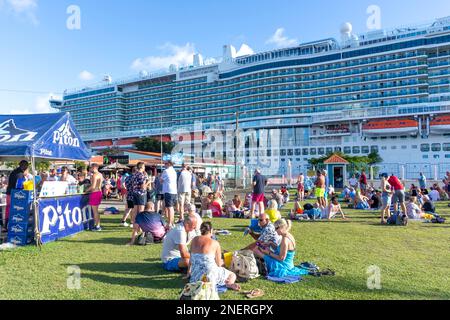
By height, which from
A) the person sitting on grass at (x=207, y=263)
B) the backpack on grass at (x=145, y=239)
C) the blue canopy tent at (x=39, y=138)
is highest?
the blue canopy tent at (x=39, y=138)

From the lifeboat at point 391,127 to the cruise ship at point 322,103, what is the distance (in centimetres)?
14

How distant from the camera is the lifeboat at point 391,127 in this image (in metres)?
51.2

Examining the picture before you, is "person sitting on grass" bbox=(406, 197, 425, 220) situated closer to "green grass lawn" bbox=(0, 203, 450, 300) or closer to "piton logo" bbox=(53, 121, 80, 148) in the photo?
"green grass lawn" bbox=(0, 203, 450, 300)

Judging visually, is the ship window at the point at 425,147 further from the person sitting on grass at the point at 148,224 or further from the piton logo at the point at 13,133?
the piton logo at the point at 13,133

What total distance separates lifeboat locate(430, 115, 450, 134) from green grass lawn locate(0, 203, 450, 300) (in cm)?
4996

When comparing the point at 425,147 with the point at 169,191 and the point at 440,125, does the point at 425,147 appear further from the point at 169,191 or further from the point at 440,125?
the point at 169,191

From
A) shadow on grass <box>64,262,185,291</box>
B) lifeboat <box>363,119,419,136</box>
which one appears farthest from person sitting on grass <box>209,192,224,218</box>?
lifeboat <box>363,119,419,136</box>

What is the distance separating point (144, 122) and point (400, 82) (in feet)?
215

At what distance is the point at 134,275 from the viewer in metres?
4.83

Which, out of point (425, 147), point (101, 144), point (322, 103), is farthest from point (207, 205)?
point (101, 144)

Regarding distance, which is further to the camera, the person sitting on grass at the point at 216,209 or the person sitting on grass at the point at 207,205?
the person sitting on grass at the point at 216,209

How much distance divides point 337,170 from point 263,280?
2568 cm

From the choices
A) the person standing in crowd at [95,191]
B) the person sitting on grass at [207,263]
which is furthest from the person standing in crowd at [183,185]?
the person sitting on grass at [207,263]

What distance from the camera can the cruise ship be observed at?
173 feet
